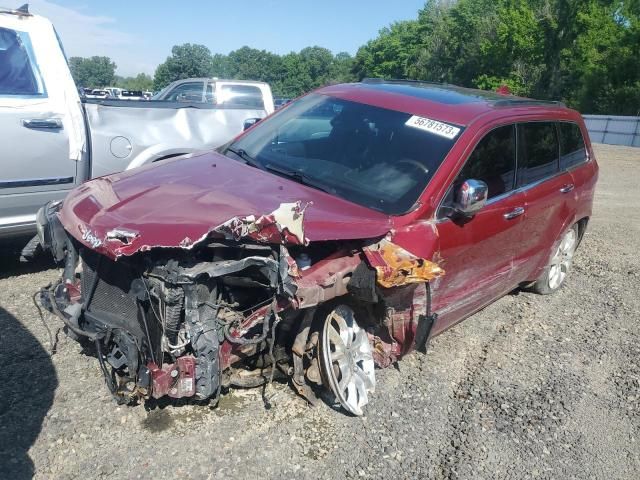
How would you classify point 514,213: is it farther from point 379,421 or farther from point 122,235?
point 122,235

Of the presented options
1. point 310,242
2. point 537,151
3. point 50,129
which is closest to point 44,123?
point 50,129

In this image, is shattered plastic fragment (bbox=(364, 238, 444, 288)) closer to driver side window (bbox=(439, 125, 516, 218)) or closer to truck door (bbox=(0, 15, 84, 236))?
driver side window (bbox=(439, 125, 516, 218))

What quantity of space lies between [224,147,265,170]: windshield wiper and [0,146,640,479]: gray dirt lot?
153cm

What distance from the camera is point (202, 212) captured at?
10.1ft

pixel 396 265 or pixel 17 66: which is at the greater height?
pixel 17 66

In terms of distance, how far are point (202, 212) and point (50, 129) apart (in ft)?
8.30

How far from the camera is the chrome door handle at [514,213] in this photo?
4.22m

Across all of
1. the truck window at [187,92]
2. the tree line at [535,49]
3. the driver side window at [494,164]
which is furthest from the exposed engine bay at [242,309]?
the tree line at [535,49]

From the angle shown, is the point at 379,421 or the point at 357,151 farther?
the point at 357,151

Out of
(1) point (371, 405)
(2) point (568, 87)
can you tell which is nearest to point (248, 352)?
(1) point (371, 405)

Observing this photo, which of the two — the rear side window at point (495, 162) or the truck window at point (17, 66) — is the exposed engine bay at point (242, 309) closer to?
the rear side window at point (495, 162)

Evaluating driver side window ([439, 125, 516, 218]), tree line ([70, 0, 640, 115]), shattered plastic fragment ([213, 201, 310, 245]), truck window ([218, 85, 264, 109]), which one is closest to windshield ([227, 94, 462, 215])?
driver side window ([439, 125, 516, 218])

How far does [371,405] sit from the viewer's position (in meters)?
3.66

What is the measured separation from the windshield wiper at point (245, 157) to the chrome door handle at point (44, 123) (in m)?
1.51
